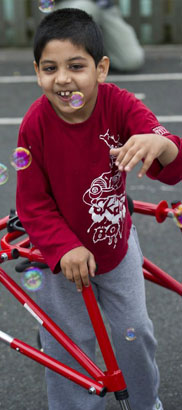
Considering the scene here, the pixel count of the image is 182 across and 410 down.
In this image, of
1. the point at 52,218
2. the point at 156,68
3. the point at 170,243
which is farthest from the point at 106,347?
the point at 156,68

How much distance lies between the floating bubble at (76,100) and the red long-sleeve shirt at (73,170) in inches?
4.1

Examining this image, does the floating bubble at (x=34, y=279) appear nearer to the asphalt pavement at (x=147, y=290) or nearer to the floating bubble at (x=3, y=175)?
the floating bubble at (x=3, y=175)

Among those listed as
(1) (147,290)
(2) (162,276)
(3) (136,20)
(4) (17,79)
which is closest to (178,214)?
(2) (162,276)

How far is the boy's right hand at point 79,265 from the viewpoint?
2229mm

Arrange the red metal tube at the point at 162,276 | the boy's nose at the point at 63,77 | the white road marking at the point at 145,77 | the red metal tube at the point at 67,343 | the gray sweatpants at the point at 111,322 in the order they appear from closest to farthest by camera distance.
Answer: the boy's nose at the point at 63,77
the red metal tube at the point at 67,343
the gray sweatpants at the point at 111,322
the red metal tube at the point at 162,276
the white road marking at the point at 145,77

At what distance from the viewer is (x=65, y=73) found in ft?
7.06

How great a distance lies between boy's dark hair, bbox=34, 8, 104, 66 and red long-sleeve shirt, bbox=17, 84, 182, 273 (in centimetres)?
17

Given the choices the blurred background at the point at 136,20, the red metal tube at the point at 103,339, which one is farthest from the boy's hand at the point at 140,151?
the blurred background at the point at 136,20

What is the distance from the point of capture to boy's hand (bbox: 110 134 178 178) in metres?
2.01

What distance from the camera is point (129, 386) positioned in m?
2.69

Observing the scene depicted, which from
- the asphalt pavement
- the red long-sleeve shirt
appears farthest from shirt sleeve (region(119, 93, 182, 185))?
the asphalt pavement

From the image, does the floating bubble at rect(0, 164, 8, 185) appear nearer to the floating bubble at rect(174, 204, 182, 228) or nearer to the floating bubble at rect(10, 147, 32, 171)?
the floating bubble at rect(10, 147, 32, 171)

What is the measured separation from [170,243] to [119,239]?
2.09 m

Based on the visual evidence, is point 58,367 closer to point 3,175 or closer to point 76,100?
point 3,175
